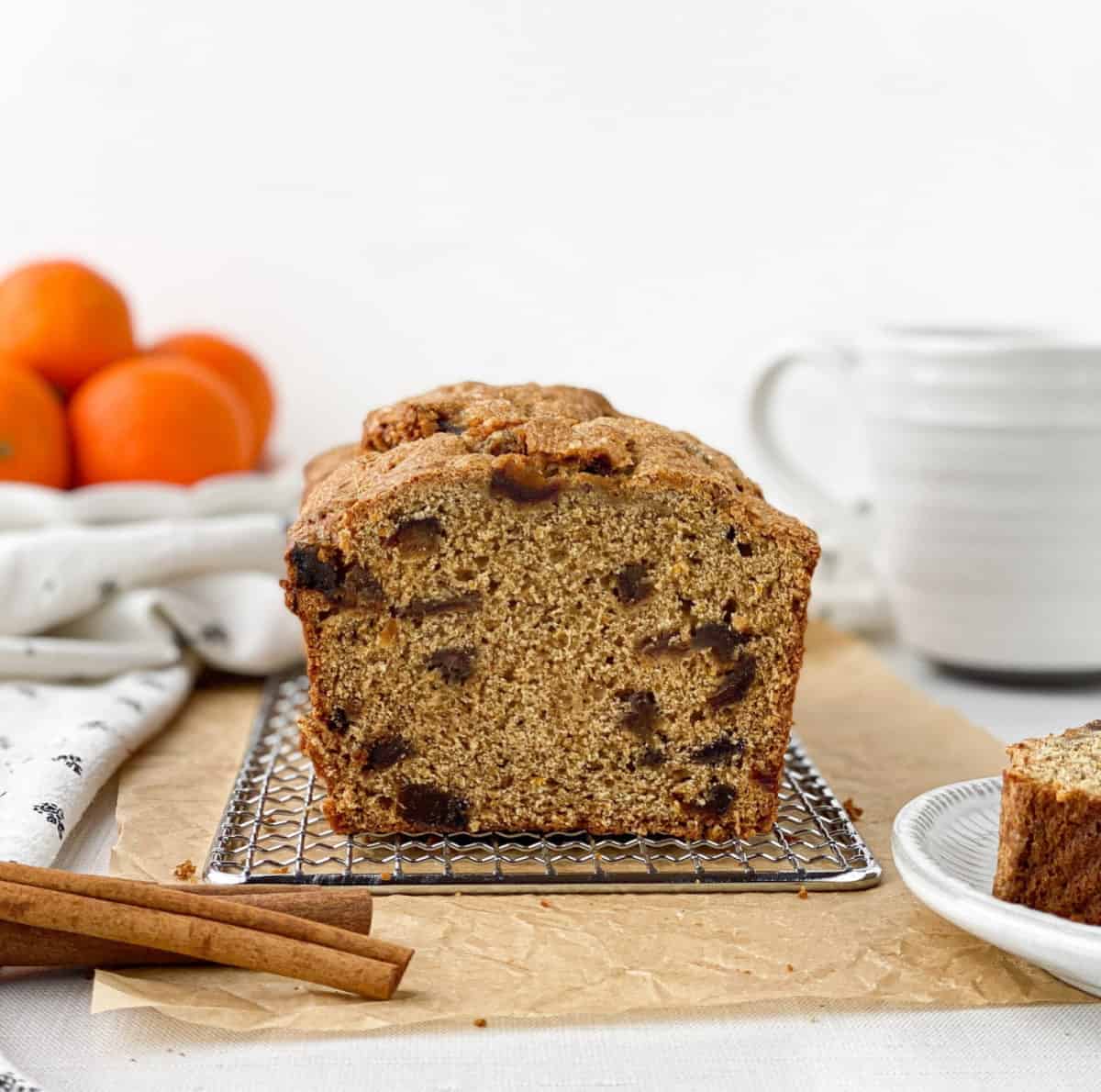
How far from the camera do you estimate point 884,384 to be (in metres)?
2.99

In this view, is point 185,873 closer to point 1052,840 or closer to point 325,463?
point 325,463

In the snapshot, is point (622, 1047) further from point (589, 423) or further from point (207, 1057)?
point (589, 423)

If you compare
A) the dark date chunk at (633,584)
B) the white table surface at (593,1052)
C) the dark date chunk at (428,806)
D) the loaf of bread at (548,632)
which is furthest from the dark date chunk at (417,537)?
the white table surface at (593,1052)

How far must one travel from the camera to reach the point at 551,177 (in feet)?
12.2

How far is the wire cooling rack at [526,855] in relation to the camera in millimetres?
1912

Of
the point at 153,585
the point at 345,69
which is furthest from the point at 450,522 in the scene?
the point at 345,69

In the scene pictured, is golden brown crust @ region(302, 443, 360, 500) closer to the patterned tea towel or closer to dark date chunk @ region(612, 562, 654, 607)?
the patterned tea towel

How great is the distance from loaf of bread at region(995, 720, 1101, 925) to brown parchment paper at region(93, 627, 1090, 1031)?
9 cm

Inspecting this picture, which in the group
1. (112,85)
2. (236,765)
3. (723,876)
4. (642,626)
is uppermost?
(112,85)

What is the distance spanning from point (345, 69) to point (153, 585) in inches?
58.1

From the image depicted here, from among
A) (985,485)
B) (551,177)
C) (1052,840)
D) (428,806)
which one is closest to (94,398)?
(551,177)

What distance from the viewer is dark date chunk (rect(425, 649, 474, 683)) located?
81.4 inches

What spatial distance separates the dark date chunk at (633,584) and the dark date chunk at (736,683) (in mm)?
172

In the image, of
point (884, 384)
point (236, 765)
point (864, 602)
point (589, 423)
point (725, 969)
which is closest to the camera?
point (725, 969)
